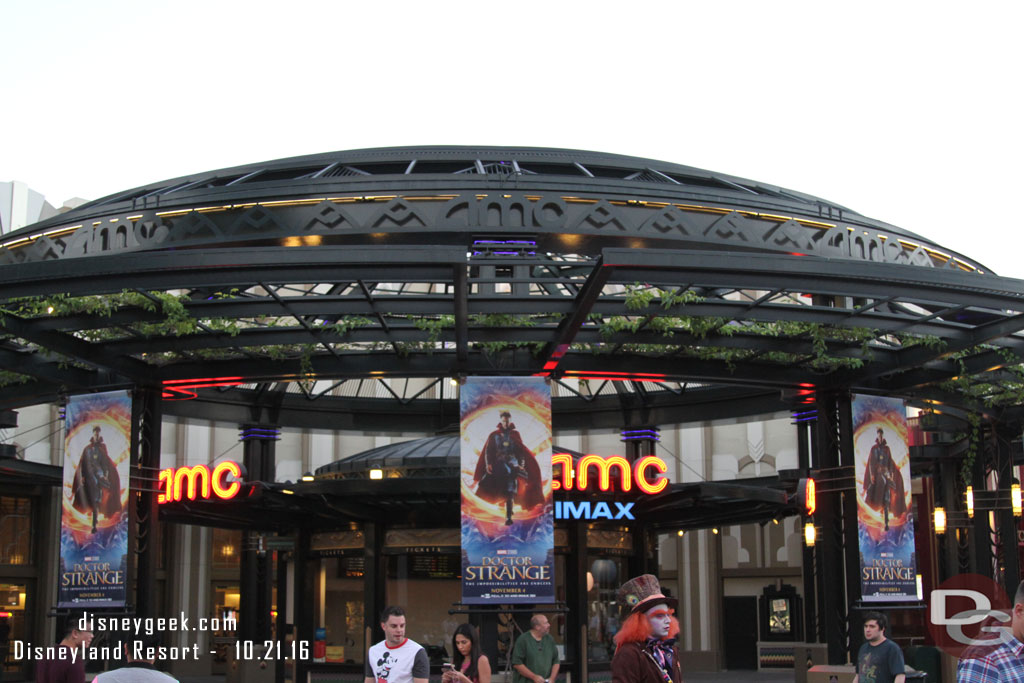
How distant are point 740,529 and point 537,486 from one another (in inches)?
872

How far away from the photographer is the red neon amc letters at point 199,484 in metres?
23.5

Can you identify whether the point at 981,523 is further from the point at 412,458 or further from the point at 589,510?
the point at 412,458

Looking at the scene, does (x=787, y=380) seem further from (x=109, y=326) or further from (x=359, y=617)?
(x=109, y=326)

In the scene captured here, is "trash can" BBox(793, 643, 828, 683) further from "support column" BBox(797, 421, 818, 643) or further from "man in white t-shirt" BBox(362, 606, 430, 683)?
"man in white t-shirt" BBox(362, 606, 430, 683)

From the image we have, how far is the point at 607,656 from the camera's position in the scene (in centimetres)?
2572

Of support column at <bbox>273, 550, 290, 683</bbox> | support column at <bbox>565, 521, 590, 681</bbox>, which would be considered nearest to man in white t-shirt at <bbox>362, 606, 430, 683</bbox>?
support column at <bbox>565, 521, 590, 681</bbox>

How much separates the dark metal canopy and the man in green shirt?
4579mm

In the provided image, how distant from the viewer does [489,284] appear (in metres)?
21.0

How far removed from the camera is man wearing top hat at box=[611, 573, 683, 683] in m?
6.62

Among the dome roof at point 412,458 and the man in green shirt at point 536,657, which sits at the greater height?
the dome roof at point 412,458

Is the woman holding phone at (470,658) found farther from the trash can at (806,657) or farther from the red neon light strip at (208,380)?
the trash can at (806,657)

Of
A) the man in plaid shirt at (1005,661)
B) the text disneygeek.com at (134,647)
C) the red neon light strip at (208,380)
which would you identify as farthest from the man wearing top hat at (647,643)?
the red neon light strip at (208,380)

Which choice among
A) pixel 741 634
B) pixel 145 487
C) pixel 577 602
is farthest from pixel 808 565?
pixel 145 487

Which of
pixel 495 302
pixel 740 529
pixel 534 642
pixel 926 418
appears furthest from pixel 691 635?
pixel 534 642
